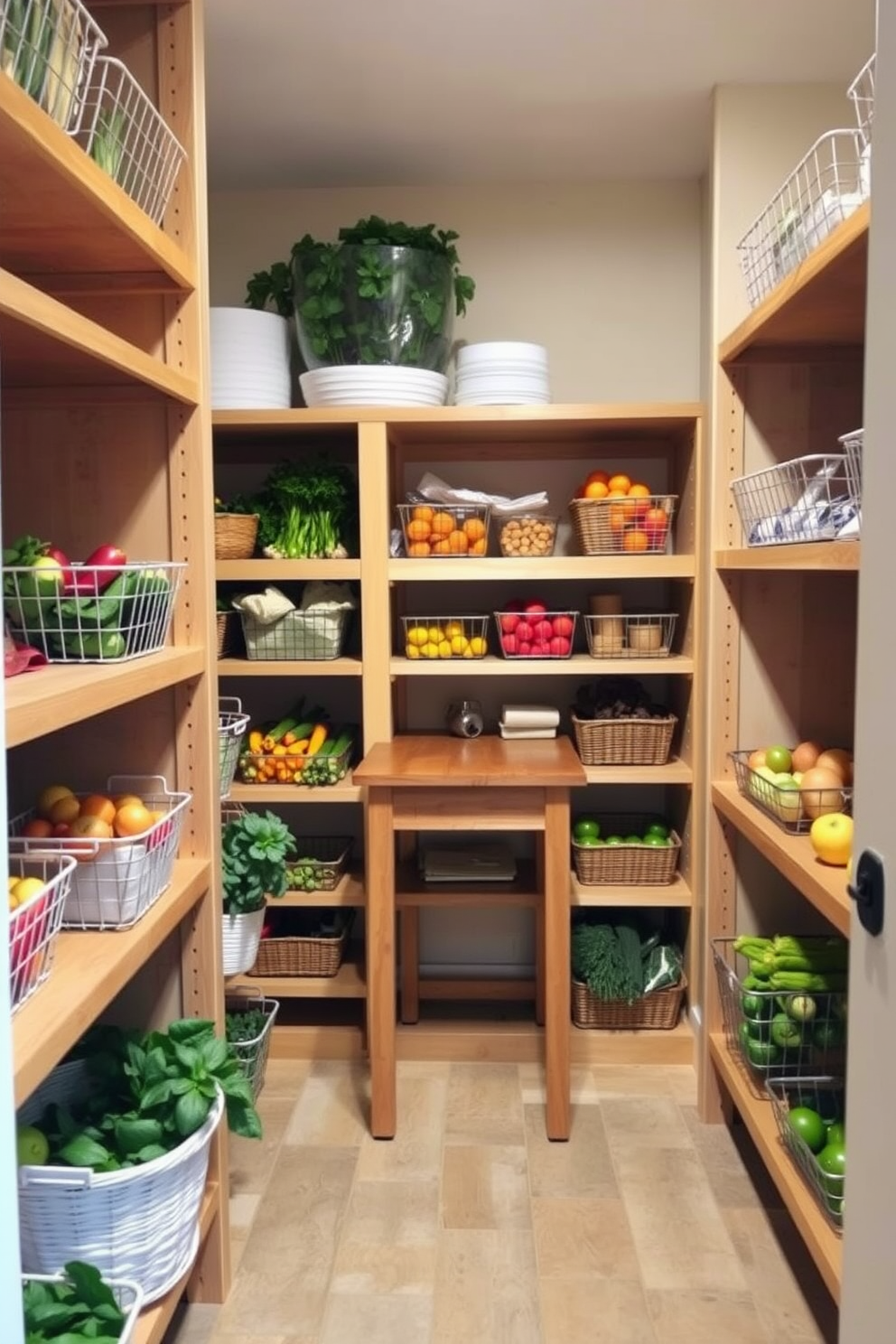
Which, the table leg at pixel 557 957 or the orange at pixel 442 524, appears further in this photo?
the orange at pixel 442 524

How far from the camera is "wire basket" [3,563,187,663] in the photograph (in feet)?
4.90

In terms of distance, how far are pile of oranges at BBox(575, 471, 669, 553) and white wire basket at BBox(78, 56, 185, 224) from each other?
1332 mm

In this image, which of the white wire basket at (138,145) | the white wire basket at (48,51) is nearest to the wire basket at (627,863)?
the white wire basket at (138,145)

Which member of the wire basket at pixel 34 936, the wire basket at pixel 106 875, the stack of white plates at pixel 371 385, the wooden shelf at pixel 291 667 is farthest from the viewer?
the wooden shelf at pixel 291 667

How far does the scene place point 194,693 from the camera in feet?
6.14

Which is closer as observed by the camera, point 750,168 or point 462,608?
point 750,168

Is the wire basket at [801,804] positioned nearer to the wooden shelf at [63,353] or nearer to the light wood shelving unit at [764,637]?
the light wood shelving unit at [764,637]

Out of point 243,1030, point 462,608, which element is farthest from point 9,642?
point 462,608

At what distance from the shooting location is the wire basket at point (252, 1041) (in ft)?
8.06

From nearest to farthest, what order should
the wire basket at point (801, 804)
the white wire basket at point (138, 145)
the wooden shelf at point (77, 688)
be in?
the wooden shelf at point (77, 688) < the white wire basket at point (138, 145) < the wire basket at point (801, 804)

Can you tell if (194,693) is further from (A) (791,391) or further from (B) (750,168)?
(B) (750,168)

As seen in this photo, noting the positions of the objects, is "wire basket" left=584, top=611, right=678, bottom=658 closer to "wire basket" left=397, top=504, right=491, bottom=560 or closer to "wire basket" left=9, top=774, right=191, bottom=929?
"wire basket" left=397, top=504, right=491, bottom=560

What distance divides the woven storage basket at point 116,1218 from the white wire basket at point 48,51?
4.62 feet

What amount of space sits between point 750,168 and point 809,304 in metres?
0.66
